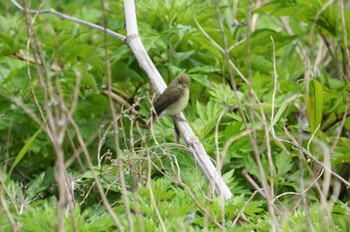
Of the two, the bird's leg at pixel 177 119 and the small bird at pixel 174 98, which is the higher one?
the small bird at pixel 174 98

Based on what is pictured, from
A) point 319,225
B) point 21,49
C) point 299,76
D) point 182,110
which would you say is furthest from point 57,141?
point 299,76

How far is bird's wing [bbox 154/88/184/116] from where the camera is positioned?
406cm

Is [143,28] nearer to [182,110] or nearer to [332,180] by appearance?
[182,110]

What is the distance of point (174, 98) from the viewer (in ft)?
13.6

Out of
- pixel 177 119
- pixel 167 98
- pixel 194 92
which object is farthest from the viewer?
pixel 194 92

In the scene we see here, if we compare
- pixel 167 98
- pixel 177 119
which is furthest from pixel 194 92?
pixel 177 119

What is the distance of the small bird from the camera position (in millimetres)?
4148

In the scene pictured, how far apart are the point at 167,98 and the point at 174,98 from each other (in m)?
0.08

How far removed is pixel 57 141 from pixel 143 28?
2.43 metres

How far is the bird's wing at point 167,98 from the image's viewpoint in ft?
13.3

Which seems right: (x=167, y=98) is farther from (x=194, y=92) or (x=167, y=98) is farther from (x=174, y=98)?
(x=194, y=92)

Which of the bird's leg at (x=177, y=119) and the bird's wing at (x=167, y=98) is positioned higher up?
the bird's wing at (x=167, y=98)

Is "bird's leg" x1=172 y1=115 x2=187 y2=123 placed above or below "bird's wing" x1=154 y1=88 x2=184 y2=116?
below

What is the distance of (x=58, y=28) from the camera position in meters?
5.41
